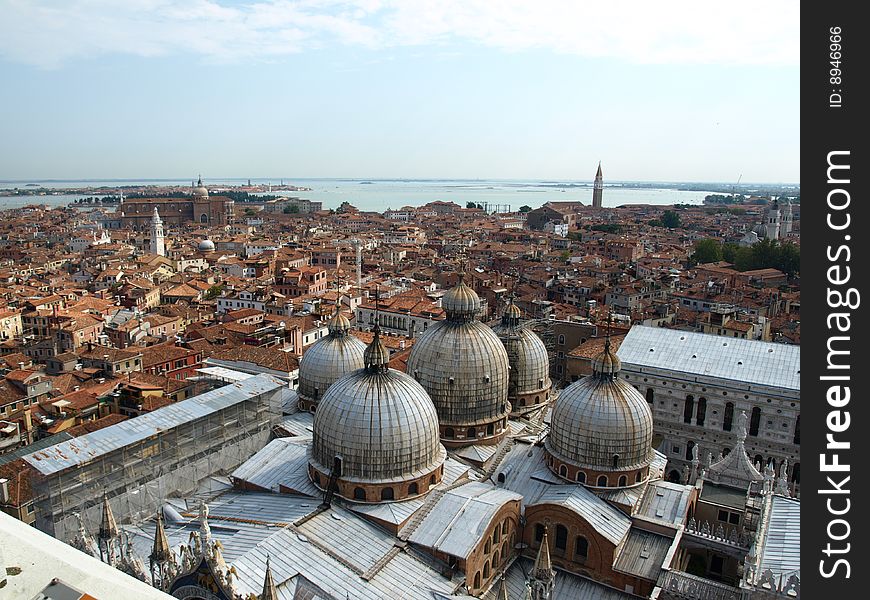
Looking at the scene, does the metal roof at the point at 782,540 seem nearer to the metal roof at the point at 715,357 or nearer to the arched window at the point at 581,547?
the arched window at the point at 581,547

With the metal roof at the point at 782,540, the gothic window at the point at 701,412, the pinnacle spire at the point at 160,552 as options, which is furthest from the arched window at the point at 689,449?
the pinnacle spire at the point at 160,552

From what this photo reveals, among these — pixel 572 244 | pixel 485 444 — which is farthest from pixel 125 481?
pixel 572 244

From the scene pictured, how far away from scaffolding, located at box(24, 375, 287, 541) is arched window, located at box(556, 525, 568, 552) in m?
10.0

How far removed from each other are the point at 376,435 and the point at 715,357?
1510 centimetres

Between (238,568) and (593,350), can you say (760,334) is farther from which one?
(238,568)

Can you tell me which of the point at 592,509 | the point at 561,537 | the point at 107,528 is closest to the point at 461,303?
the point at 592,509

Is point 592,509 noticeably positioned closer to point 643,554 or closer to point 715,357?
point 643,554

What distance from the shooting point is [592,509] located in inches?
637

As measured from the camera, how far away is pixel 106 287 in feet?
189

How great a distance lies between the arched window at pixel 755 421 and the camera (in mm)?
22875

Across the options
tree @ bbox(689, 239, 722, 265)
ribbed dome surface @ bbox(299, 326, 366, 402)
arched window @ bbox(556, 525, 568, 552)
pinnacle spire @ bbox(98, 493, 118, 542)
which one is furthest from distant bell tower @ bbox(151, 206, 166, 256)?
arched window @ bbox(556, 525, 568, 552)

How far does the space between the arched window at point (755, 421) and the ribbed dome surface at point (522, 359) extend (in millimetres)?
7786

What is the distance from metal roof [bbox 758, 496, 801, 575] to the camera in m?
12.3

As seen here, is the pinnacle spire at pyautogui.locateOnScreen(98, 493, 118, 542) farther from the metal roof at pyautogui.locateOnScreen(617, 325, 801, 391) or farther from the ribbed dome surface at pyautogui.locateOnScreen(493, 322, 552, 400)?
the metal roof at pyautogui.locateOnScreen(617, 325, 801, 391)
